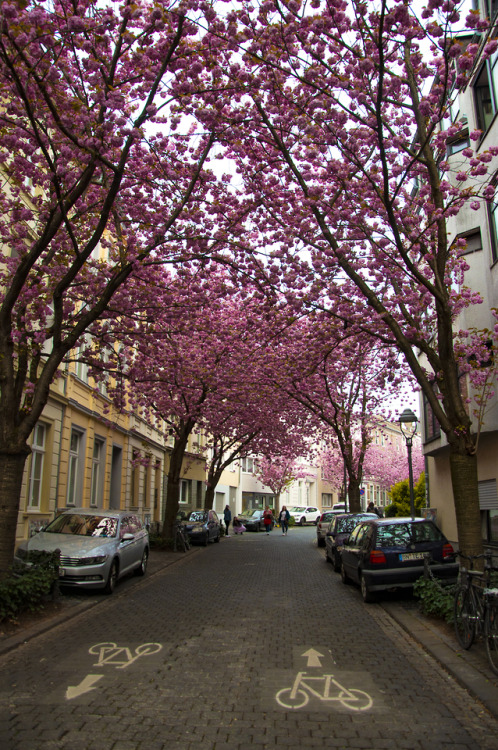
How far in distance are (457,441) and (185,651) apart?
4704 millimetres

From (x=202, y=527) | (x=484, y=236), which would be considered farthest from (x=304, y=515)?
(x=484, y=236)

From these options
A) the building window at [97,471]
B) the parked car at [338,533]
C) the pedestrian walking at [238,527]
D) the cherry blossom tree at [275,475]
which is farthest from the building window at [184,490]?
the parked car at [338,533]

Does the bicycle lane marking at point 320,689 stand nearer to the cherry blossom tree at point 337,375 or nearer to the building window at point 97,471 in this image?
the cherry blossom tree at point 337,375

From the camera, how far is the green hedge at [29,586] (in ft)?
27.6

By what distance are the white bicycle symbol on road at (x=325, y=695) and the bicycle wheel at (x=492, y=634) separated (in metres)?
1.43

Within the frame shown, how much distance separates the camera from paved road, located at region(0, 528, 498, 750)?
4.72 meters

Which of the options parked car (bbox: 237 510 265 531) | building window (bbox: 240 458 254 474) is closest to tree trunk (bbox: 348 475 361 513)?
parked car (bbox: 237 510 265 531)

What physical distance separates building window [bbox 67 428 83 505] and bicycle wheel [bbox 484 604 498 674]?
49.4ft

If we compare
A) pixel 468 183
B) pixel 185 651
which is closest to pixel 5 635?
pixel 185 651

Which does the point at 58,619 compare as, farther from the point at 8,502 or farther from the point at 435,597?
the point at 435,597

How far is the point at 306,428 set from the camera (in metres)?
27.8

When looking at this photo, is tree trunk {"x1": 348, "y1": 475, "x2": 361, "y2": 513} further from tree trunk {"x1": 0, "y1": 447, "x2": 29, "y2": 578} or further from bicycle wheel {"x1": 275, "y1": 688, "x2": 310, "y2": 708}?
bicycle wheel {"x1": 275, "y1": 688, "x2": 310, "y2": 708}

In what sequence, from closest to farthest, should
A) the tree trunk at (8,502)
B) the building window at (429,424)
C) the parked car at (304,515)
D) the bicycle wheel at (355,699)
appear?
1. the bicycle wheel at (355,699)
2. the tree trunk at (8,502)
3. the building window at (429,424)
4. the parked car at (304,515)

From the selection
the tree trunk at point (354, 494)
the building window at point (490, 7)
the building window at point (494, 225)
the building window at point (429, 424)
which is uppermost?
the building window at point (490, 7)
